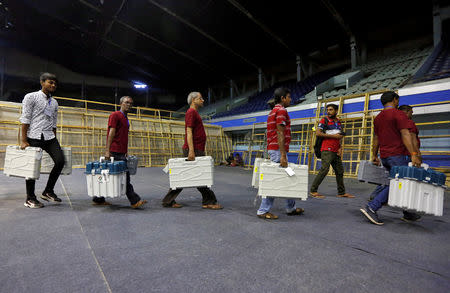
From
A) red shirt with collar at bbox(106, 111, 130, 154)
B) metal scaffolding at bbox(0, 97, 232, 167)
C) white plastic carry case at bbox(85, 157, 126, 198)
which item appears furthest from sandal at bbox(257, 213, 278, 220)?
metal scaffolding at bbox(0, 97, 232, 167)

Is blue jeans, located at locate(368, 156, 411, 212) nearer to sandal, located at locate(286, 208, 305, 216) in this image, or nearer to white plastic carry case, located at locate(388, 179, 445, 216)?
white plastic carry case, located at locate(388, 179, 445, 216)

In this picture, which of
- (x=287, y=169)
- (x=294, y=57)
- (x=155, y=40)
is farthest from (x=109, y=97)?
(x=287, y=169)

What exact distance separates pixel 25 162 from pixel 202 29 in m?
12.7

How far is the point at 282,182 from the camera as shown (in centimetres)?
250

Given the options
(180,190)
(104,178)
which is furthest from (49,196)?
(180,190)

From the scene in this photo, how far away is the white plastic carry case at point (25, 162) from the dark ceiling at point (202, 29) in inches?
435

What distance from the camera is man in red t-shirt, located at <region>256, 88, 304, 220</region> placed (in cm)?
250

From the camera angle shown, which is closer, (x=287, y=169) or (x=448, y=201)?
(x=287, y=169)

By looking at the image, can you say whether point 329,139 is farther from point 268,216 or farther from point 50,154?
point 50,154

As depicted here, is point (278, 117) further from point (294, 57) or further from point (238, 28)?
point (294, 57)

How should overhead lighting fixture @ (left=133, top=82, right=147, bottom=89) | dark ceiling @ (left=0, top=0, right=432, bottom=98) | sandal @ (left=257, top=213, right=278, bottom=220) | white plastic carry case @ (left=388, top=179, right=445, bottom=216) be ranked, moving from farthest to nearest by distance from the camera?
overhead lighting fixture @ (left=133, top=82, right=147, bottom=89) → dark ceiling @ (left=0, top=0, right=432, bottom=98) → sandal @ (left=257, top=213, right=278, bottom=220) → white plastic carry case @ (left=388, top=179, right=445, bottom=216)

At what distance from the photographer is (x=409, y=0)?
1042cm

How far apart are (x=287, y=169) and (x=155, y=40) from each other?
50.1 ft

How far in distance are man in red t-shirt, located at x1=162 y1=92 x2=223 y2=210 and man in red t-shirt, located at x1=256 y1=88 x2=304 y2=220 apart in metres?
0.70
